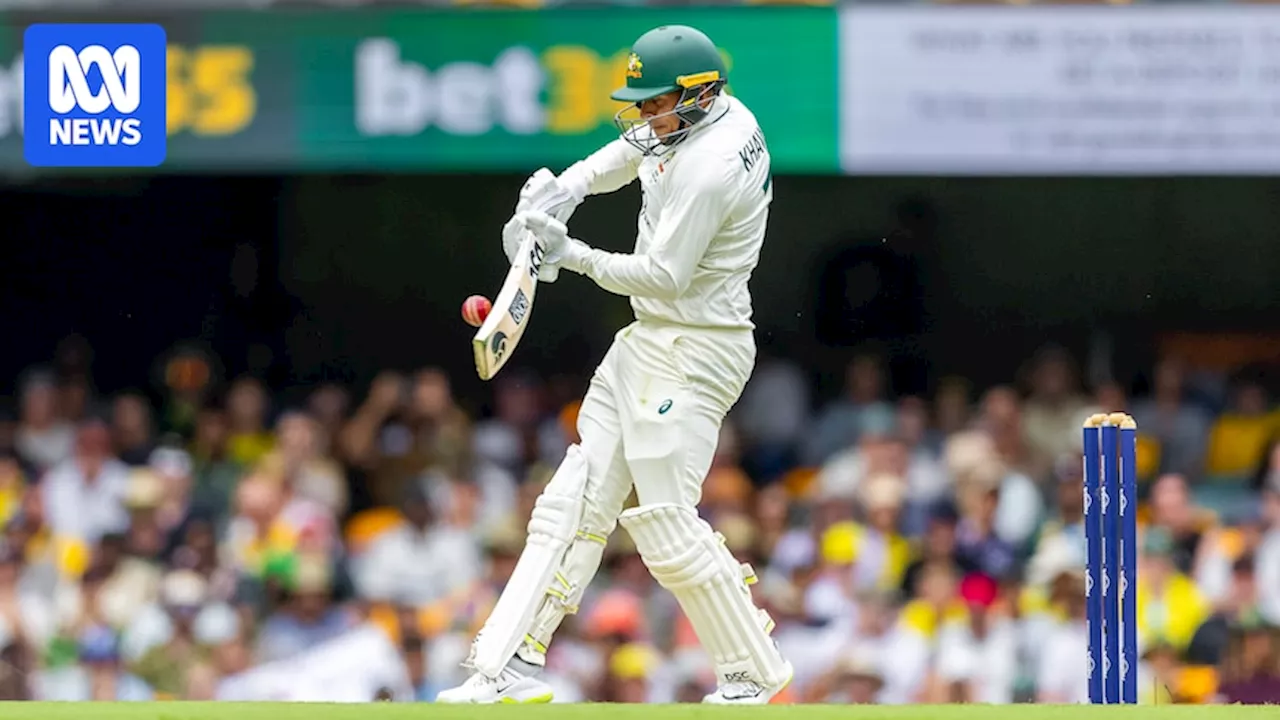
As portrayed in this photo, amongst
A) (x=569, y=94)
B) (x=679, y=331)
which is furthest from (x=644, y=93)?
(x=569, y=94)

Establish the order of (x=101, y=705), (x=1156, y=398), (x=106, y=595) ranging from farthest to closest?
(x=1156, y=398), (x=106, y=595), (x=101, y=705)

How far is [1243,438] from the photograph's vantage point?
10.8 meters

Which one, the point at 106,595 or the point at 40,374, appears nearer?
the point at 106,595

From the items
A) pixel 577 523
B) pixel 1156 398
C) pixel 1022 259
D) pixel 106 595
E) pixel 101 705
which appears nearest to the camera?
pixel 101 705

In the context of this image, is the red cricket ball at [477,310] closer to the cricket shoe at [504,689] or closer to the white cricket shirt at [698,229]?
the white cricket shirt at [698,229]

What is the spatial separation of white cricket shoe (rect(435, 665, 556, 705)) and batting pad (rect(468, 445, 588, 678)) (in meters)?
0.05

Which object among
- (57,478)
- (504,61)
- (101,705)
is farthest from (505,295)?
(57,478)

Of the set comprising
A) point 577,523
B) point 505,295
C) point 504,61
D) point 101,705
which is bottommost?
point 101,705

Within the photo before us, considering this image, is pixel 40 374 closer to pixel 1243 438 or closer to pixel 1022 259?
pixel 1022 259

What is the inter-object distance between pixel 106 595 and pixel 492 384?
2.05m

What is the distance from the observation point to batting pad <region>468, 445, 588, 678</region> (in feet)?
21.3

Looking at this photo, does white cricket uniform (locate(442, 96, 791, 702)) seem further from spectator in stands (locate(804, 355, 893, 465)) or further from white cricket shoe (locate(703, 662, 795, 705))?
spectator in stands (locate(804, 355, 893, 465))

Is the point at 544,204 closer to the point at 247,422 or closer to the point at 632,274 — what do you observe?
the point at 632,274

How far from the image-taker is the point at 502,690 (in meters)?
6.54
